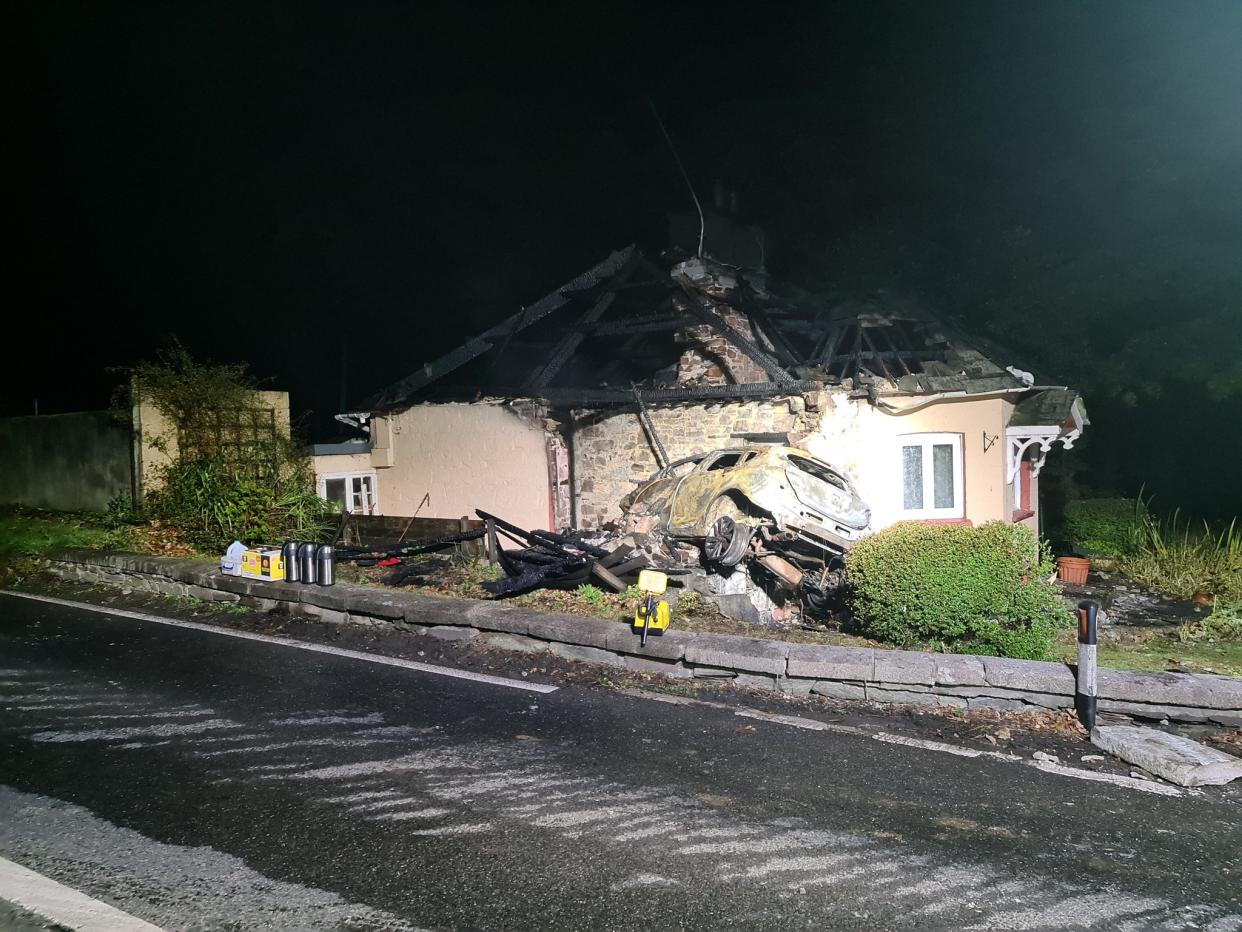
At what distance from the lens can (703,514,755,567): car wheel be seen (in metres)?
9.02

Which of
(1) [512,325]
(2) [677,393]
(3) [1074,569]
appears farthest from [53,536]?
(3) [1074,569]

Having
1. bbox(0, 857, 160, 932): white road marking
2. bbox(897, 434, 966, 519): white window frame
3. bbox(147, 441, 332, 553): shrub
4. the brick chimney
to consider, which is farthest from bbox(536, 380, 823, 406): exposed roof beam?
bbox(0, 857, 160, 932): white road marking

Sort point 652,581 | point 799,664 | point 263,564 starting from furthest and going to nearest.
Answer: point 263,564 → point 652,581 → point 799,664

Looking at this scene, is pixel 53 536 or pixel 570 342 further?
pixel 570 342

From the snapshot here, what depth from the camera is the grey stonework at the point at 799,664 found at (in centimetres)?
498

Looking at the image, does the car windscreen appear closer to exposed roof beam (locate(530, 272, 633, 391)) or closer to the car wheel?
the car wheel

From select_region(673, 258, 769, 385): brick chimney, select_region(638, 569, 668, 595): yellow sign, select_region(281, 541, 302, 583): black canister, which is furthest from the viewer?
select_region(673, 258, 769, 385): brick chimney

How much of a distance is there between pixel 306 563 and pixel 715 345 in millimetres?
7611

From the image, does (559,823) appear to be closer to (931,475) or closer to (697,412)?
(931,475)

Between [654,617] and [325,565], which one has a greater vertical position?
[325,565]

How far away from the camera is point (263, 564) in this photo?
8359mm

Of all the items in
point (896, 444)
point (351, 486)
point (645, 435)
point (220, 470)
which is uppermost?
point (645, 435)

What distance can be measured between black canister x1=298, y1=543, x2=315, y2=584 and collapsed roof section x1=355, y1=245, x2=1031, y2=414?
17.8ft

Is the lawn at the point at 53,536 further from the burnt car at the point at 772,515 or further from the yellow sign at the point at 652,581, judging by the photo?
the yellow sign at the point at 652,581
